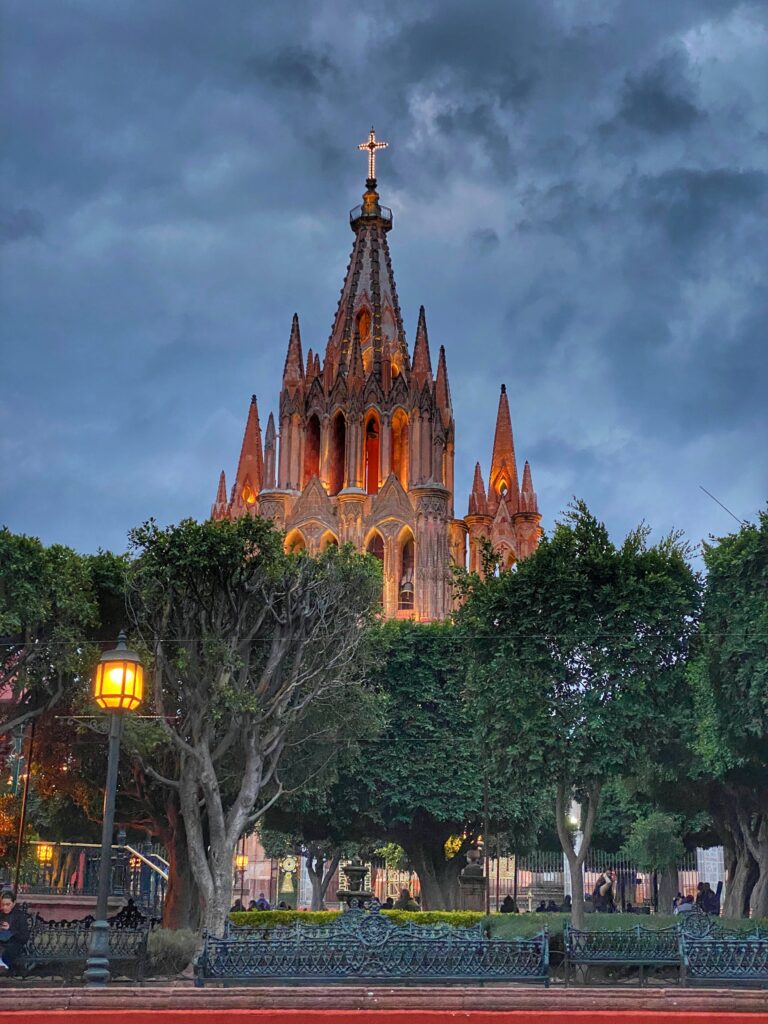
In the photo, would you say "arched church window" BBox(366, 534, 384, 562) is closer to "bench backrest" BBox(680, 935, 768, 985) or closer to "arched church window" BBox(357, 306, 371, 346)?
"arched church window" BBox(357, 306, 371, 346)

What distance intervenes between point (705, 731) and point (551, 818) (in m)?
22.3

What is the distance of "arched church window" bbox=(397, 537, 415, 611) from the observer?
2645 inches

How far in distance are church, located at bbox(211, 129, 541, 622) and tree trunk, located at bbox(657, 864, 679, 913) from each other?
17991 millimetres

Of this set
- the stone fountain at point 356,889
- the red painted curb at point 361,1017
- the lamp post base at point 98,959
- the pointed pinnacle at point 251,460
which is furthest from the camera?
the pointed pinnacle at point 251,460

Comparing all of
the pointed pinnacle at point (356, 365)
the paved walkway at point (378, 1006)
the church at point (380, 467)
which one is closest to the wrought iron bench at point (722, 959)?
the paved walkway at point (378, 1006)

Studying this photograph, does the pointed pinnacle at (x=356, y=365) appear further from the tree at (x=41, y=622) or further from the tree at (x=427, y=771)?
the tree at (x=41, y=622)

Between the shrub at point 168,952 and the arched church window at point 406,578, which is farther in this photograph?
the arched church window at point 406,578

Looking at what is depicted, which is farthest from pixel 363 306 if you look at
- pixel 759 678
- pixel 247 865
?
pixel 759 678

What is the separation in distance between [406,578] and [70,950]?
48.2 metres

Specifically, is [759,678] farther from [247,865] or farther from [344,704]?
[247,865]

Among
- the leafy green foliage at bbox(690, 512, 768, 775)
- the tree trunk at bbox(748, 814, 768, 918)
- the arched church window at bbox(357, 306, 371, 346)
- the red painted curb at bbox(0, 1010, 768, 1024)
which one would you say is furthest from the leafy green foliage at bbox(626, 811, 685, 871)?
the red painted curb at bbox(0, 1010, 768, 1024)

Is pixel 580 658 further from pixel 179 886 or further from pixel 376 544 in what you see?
pixel 376 544

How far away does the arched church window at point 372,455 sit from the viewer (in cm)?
7338

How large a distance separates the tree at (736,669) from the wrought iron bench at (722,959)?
38.9 feet
